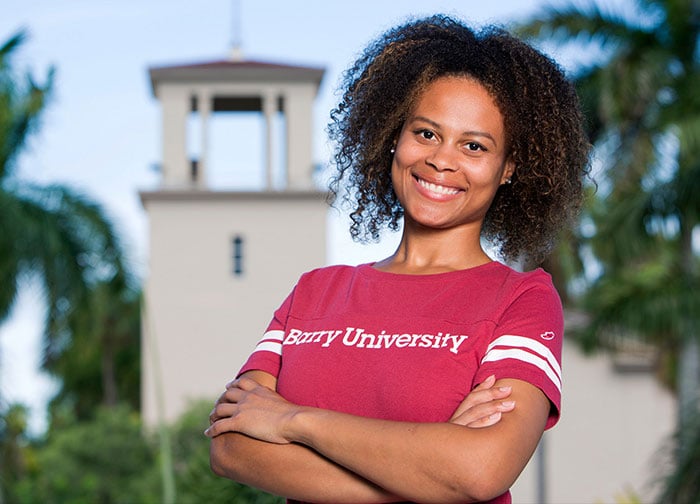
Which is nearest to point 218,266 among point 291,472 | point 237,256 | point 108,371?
point 237,256

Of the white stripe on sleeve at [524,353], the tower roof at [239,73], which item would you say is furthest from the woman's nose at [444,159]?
the tower roof at [239,73]

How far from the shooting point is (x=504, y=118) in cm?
271

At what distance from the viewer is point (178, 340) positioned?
37.0 metres

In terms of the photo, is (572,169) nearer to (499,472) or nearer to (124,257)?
(499,472)

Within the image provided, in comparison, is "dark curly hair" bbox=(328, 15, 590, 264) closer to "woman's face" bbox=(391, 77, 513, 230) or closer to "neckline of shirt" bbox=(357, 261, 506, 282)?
"woman's face" bbox=(391, 77, 513, 230)

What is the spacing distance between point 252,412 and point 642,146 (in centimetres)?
1564

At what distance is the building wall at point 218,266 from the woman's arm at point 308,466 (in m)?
34.0

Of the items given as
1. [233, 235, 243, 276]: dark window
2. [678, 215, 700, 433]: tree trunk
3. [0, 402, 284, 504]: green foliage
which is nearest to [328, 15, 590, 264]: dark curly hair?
[678, 215, 700, 433]: tree trunk

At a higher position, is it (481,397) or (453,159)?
(453,159)

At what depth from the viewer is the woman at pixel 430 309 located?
7.80ft

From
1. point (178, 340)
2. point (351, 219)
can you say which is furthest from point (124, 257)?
point (178, 340)

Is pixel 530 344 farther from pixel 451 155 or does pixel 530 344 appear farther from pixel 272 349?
pixel 272 349

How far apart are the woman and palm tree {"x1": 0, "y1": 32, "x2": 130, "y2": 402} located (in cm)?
1455

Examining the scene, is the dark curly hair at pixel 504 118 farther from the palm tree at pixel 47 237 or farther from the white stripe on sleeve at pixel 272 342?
the palm tree at pixel 47 237
